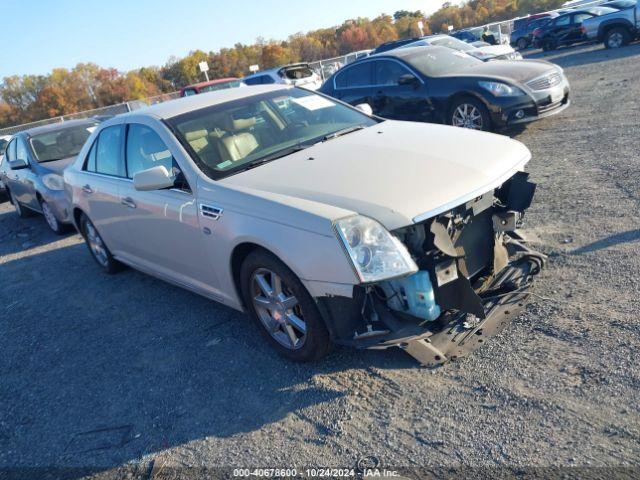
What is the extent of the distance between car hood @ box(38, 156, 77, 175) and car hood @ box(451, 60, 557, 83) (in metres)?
6.39

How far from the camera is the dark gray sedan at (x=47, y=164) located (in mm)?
8508

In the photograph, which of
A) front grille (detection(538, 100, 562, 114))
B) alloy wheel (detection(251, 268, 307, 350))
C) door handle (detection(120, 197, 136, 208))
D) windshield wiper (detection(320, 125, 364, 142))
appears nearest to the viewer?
alloy wheel (detection(251, 268, 307, 350))

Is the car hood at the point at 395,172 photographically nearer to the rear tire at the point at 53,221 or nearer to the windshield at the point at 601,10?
the rear tire at the point at 53,221

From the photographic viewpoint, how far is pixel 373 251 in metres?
3.03

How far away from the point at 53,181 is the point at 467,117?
6548mm

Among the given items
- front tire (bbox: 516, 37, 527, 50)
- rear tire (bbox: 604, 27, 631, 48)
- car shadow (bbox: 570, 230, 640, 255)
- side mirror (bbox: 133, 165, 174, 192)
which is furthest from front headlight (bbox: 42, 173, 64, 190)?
front tire (bbox: 516, 37, 527, 50)

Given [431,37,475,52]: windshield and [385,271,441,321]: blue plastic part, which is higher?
[431,37,475,52]: windshield

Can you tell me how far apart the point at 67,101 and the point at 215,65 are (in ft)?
56.1

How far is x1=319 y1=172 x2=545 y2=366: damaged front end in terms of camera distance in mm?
3160

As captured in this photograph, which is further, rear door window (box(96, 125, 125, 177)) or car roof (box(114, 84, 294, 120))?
rear door window (box(96, 125, 125, 177))

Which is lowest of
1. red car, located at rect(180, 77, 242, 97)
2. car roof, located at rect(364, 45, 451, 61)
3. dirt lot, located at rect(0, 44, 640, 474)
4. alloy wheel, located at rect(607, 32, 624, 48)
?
dirt lot, located at rect(0, 44, 640, 474)

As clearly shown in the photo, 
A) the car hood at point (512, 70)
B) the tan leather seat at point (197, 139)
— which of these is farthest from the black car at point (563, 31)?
the tan leather seat at point (197, 139)

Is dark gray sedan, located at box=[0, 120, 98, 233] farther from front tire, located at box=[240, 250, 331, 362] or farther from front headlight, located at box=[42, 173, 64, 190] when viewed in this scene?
front tire, located at box=[240, 250, 331, 362]

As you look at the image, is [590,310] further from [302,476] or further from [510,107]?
[510,107]
